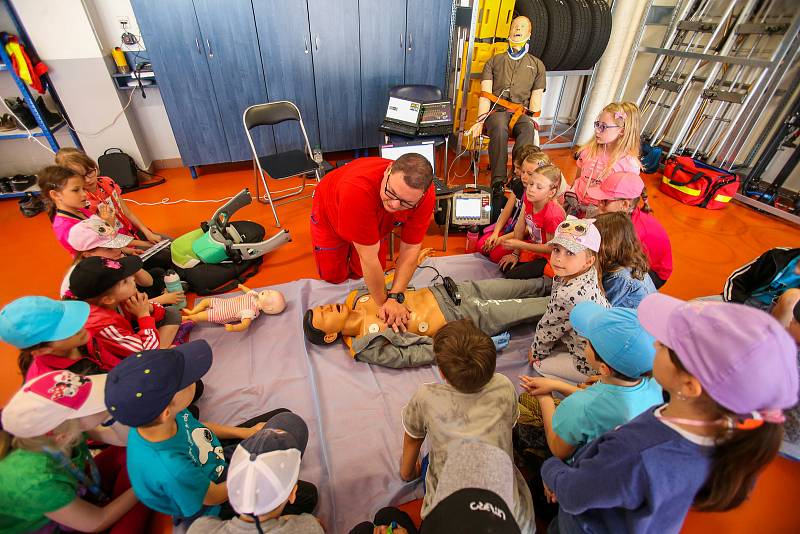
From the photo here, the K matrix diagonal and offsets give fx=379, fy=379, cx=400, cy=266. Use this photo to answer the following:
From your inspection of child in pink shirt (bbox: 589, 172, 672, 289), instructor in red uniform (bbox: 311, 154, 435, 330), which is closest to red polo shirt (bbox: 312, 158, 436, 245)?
instructor in red uniform (bbox: 311, 154, 435, 330)

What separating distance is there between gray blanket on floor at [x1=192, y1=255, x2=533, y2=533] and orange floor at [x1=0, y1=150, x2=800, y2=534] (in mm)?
746

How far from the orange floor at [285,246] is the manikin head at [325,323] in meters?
0.92

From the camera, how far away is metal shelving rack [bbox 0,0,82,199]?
138 inches

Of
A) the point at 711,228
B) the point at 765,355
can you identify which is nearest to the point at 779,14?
the point at 711,228

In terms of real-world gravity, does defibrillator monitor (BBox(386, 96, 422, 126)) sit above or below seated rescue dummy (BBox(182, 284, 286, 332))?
above

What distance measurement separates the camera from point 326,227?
8.73 feet

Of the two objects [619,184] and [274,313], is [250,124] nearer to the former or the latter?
[274,313]

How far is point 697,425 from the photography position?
0.87m

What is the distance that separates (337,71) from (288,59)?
0.56 metres

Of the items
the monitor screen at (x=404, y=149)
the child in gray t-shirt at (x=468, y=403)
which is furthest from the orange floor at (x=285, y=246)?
the child in gray t-shirt at (x=468, y=403)

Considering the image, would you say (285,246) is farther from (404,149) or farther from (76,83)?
(76,83)

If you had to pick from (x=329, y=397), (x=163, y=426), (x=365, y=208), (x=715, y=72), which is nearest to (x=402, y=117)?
(x=365, y=208)

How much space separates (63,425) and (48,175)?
6.03ft

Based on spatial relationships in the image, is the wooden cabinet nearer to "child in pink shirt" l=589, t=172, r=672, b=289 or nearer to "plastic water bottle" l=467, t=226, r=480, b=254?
"plastic water bottle" l=467, t=226, r=480, b=254
